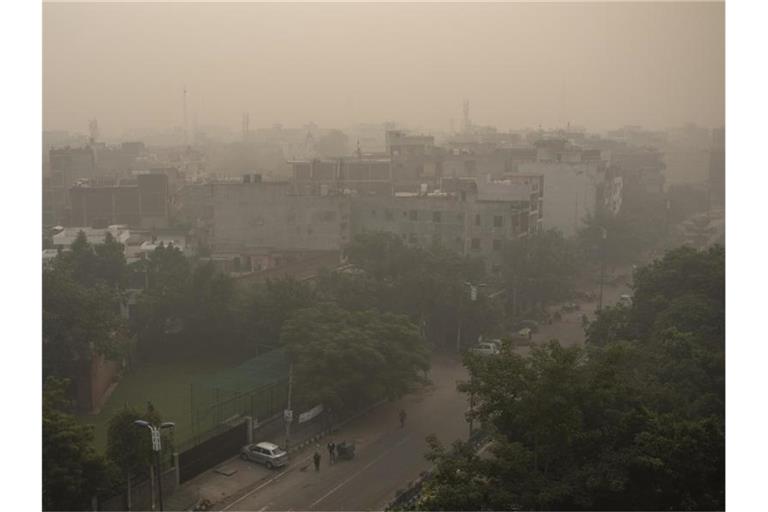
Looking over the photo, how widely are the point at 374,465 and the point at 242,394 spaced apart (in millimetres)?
1017

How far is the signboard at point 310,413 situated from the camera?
5.56 meters

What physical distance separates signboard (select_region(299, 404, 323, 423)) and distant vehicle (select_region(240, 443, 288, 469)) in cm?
38

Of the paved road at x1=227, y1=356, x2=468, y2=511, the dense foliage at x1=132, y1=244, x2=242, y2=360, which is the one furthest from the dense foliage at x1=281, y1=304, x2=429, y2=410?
the dense foliage at x1=132, y1=244, x2=242, y2=360

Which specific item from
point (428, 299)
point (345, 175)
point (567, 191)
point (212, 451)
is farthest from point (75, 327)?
point (567, 191)

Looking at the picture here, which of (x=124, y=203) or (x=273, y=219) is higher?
(x=124, y=203)

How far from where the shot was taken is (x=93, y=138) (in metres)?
9.15

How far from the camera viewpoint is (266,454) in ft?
16.7

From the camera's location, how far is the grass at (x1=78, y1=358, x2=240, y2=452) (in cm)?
561

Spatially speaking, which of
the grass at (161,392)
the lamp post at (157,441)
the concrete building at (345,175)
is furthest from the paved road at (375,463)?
the concrete building at (345,175)

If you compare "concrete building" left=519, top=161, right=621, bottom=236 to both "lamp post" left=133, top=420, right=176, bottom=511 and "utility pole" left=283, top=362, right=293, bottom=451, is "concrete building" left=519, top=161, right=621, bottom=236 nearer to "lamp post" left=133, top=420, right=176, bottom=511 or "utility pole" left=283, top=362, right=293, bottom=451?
"utility pole" left=283, top=362, right=293, bottom=451

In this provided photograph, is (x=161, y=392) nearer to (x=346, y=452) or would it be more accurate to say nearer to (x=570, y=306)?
(x=346, y=452)

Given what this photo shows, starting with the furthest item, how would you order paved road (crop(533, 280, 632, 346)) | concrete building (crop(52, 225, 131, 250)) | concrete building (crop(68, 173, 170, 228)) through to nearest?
concrete building (crop(68, 173, 170, 228)) < concrete building (crop(52, 225, 131, 250)) < paved road (crop(533, 280, 632, 346))
